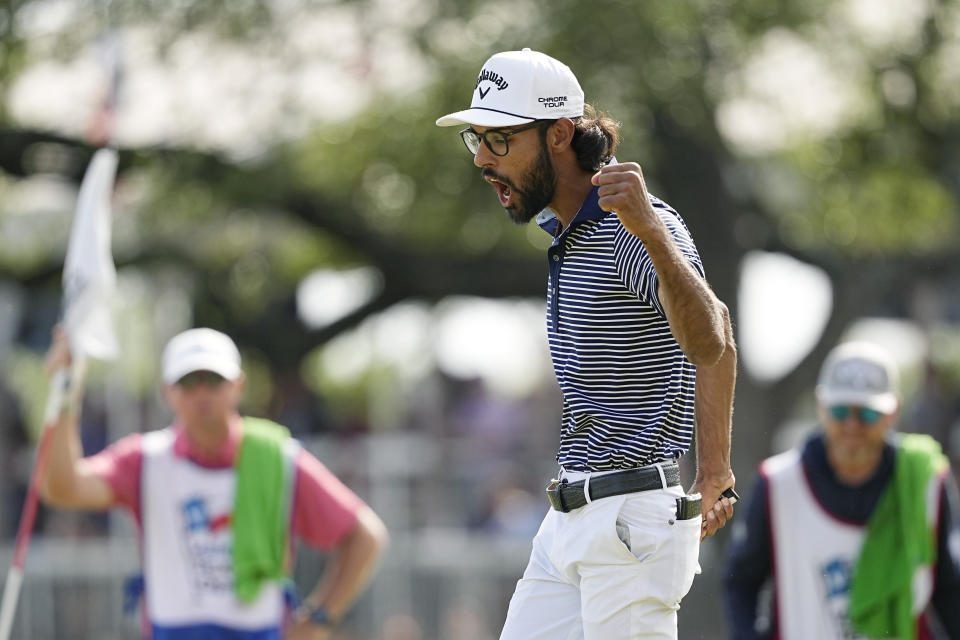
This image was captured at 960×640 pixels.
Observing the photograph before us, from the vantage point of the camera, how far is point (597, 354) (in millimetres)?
4449

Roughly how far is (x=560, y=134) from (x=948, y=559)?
A: 3.12 m

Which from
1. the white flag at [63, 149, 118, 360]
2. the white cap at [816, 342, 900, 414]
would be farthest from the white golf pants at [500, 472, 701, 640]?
the white flag at [63, 149, 118, 360]

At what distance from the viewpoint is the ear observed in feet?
15.2

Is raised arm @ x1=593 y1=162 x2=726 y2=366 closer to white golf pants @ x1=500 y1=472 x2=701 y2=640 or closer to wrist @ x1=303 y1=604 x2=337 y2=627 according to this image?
white golf pants @ x1=500 y1=472 x2=701 y2=640

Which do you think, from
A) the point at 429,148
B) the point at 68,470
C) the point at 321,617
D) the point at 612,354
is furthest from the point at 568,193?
the point at 429,148

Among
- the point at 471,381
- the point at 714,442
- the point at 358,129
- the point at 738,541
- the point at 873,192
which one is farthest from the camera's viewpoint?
the point at 471,381

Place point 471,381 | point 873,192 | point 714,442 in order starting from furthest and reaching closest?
point 471,381 < point 873,192 < point 714,442

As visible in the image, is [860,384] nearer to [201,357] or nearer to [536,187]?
[201,357]

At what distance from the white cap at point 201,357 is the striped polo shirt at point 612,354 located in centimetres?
298

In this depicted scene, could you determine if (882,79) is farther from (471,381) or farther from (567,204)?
(567,204)

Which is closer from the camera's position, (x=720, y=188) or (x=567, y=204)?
(x=567, y=204)

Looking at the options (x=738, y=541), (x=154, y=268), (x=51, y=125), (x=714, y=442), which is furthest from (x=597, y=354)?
(x=154, y=268)

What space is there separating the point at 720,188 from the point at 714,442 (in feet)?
41.1

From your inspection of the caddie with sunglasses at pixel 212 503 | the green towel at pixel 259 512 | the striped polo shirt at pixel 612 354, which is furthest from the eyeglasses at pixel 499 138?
the green towel at pixel 259 512
